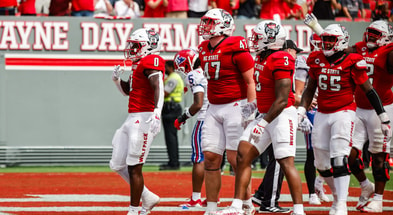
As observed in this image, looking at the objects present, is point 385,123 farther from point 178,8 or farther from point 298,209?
point 178,8

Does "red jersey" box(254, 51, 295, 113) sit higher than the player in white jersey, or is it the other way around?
"red jersey" box(254, 51, 295, 113)

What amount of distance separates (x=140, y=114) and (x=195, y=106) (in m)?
1.34

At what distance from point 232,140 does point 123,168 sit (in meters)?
1.17

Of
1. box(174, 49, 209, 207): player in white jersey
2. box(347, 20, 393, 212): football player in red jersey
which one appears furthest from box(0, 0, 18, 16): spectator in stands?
box(347, 20, 393, 212): football player in red jersey

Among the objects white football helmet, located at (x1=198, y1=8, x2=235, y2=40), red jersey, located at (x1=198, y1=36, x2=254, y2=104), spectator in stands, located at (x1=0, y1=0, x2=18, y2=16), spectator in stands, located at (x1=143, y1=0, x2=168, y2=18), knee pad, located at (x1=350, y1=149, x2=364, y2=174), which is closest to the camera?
red jersey, located at (x1=198, y1=36, x2=254, y2=104)

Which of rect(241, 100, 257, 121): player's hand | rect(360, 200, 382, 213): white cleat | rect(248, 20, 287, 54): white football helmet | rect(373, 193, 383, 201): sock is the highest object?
rect(248, 20, 287, 54): white football helmet

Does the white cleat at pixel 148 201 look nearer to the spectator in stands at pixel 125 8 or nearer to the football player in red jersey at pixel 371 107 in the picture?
the football player in red jersey at pixel 371 107

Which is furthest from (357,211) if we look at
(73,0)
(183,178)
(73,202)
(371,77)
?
(73,0)

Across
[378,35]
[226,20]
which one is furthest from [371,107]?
[226,20]

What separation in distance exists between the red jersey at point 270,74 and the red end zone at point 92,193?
1.52 metres

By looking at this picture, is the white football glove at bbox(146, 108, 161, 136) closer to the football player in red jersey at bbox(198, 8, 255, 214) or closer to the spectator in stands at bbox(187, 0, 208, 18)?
the football player in red jersey at bbox(198, 8, 255, 214)

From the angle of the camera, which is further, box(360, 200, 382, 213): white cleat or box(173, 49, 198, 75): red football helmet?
box(173, 49, 198, 75): red football helmet

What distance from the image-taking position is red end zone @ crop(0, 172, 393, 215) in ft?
29.7

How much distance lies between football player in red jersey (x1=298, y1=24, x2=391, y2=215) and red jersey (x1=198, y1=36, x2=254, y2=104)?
0.82 m
